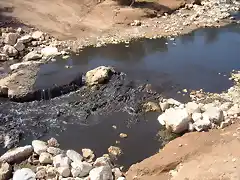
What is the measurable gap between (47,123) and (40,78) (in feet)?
8.69

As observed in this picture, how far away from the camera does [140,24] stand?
20672 mm

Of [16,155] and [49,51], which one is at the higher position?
[16,155]

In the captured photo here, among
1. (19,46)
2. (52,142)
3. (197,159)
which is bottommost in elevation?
(52,142)

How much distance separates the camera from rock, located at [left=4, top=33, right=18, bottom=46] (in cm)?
1719

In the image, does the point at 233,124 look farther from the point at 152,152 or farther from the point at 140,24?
the point at 140,24

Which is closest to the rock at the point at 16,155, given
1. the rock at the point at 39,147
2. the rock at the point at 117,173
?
the rock at the point at 39,147

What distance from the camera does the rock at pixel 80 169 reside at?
29.9 feet

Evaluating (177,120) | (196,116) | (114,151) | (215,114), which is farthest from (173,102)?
(114,151)

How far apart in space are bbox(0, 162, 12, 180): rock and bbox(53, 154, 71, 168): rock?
1.08 meters

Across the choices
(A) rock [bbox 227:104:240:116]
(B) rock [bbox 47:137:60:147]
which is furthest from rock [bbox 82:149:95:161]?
(A) rock [bbox 227:104:240:116]

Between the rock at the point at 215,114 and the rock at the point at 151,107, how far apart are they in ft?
5.57

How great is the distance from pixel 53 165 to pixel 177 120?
374 cm

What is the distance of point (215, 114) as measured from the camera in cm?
1138

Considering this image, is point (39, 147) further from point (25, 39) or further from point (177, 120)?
point (25, 39)
